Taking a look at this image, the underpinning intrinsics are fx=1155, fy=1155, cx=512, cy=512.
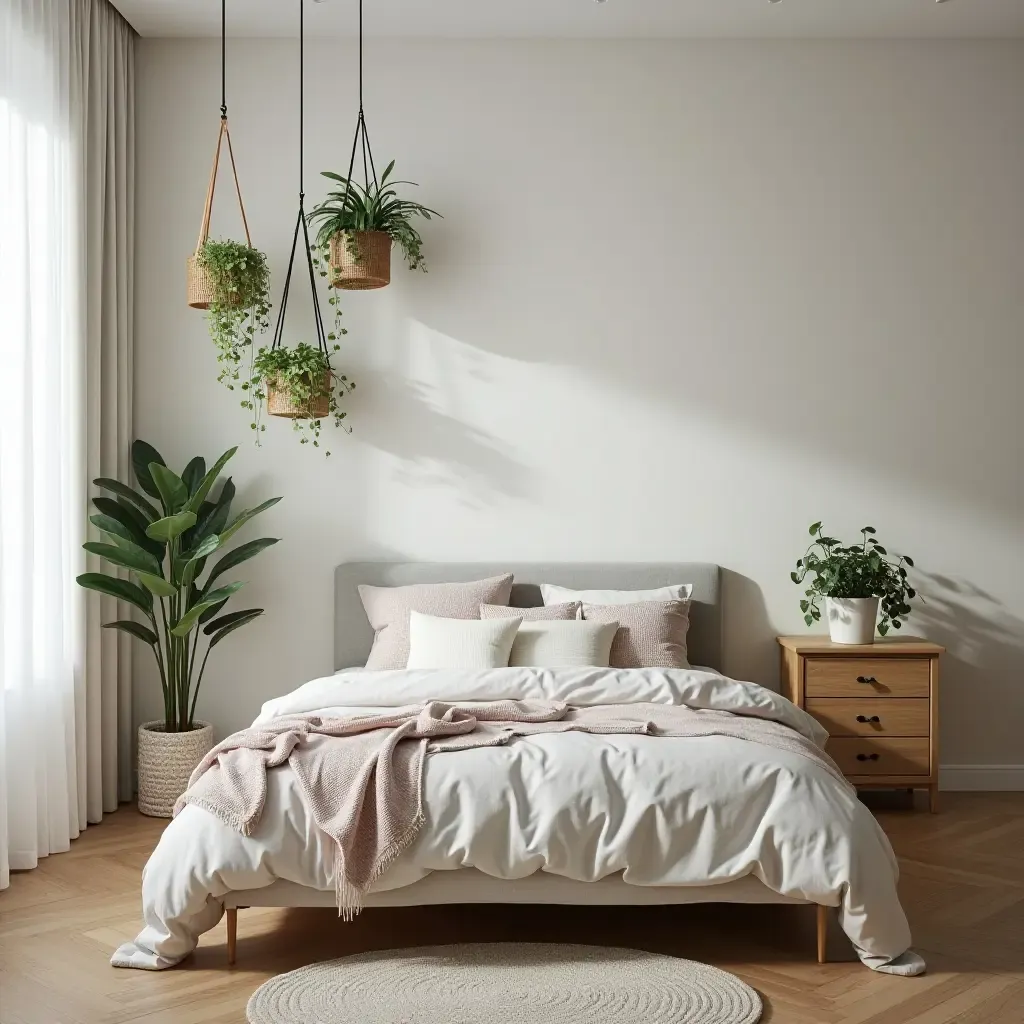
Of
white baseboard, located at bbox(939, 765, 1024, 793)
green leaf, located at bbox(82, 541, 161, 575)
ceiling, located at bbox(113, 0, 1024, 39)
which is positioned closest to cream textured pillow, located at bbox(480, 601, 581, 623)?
green leaf, located at bbox(82, 541, 161, 575)

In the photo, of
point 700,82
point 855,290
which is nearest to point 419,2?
point 700,82

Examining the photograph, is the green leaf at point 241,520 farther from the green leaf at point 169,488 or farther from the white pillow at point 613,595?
the white pillow at point 613,595

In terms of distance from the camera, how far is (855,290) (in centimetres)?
505

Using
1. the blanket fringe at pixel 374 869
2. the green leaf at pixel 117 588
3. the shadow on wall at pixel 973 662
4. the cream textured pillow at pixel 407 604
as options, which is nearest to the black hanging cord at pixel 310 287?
the cream textured pillow at pixel 407 604

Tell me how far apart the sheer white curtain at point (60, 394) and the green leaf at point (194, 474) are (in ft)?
0.94

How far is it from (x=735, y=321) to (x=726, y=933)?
8.91ft

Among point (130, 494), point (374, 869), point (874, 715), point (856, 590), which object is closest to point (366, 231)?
point (130, 494)

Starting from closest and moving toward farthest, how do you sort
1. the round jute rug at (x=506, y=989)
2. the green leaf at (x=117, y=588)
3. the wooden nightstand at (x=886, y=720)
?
1. the round jute rug at (x=506, y=989)
2. the green leaf at (x=117, y=588)
3. the wooden nightstand at (x=886, y=720)

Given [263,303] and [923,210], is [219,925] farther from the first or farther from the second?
[923,210]

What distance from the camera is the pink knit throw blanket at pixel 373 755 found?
9.65 feet

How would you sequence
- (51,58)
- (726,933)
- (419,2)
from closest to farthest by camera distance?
(726,933) → (51,58) → (419,2)

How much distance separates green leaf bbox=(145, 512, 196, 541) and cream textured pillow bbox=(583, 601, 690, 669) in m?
1.58

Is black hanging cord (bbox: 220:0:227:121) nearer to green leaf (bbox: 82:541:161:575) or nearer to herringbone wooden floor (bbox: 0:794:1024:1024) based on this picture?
green leaf (bbox: 82:541:161:575)

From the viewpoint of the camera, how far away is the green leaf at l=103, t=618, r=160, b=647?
15.0 ft
